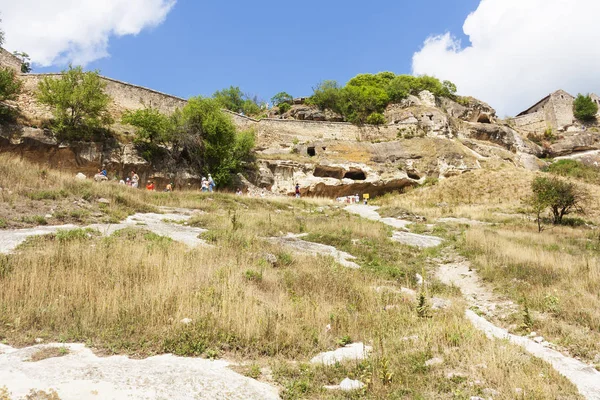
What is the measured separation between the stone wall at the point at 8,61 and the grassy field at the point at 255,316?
26323 mm

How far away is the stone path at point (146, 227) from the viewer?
8023 mm

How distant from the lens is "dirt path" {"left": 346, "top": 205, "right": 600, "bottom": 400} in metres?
4.50

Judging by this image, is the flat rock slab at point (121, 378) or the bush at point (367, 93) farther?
the bush at point (367, 93)

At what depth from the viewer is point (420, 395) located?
3785 millimetres

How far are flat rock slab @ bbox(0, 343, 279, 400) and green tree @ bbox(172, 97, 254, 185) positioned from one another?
24.2m

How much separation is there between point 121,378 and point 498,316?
6365 mm

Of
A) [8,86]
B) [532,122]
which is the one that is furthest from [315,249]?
[532,122]

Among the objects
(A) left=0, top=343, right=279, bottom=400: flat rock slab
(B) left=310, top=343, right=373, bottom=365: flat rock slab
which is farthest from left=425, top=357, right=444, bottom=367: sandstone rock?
(A) left=0, top=343, right=279, bottom=400: flat rock slab

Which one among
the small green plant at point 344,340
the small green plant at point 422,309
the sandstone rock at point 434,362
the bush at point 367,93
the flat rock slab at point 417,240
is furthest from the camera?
the bush at point 367,93

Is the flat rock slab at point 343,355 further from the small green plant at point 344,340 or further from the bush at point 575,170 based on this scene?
the bush at point 575,170

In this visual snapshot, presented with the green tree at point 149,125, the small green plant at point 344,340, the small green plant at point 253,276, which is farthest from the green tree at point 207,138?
the small green plant at point 344,340

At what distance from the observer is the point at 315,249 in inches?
420

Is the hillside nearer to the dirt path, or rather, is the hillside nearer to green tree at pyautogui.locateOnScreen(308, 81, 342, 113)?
the dirt path

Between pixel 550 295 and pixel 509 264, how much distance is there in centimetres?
263
